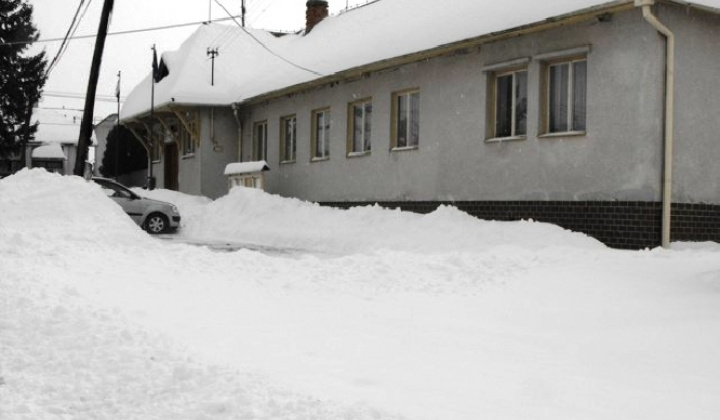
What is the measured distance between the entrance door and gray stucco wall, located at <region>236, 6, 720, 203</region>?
14601mm

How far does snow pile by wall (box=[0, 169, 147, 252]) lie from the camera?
1216cm

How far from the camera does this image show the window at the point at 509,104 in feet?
48.8

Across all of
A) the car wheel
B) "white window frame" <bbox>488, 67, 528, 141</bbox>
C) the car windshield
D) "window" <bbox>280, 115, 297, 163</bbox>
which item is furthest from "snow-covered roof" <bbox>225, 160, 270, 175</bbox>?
"white window frame" <bbox>488, 67, 528, 141</bbox>

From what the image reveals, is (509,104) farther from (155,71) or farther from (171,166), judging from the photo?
(155,71)

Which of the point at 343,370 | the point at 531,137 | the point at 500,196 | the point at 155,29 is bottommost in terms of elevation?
the point at 343,370

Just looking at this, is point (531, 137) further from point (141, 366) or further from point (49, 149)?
point (49, 149)

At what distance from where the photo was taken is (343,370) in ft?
16.6

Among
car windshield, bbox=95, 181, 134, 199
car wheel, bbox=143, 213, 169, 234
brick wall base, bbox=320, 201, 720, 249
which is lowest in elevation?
car wheel, bbox=143, 213, 169, 234

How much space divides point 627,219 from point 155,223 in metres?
12.0

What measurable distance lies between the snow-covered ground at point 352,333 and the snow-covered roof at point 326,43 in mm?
5174

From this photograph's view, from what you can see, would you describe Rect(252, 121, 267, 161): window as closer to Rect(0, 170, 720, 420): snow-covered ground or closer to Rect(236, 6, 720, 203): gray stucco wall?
Rect(236, 6, 720, 203): gray stucco wall

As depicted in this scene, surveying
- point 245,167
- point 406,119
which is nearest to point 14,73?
point 245,167

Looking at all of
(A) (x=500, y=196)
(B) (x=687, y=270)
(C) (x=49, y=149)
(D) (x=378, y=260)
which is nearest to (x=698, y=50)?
(A) (x=500, y=196)

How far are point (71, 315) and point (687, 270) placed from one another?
6.84 metres
